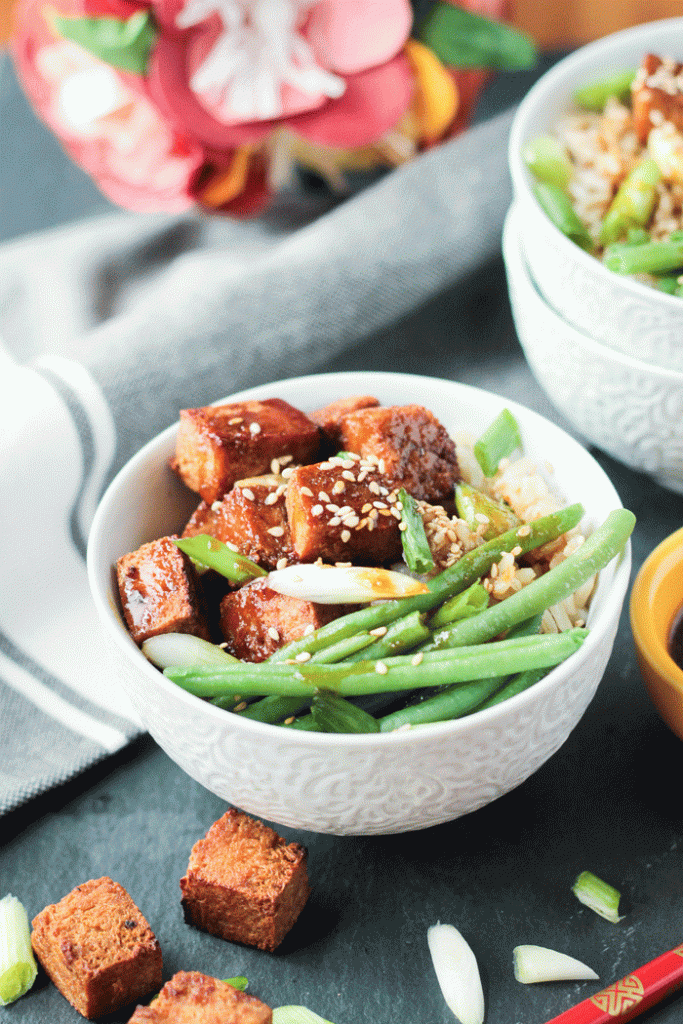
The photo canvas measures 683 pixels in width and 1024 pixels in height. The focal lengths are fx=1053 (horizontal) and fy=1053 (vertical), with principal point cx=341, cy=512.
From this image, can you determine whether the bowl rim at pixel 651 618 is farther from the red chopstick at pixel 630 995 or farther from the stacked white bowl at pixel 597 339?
the red chopstick at pixel 630 995

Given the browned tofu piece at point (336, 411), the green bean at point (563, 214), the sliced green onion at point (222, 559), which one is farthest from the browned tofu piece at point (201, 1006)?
the green bean at point (563, 214)

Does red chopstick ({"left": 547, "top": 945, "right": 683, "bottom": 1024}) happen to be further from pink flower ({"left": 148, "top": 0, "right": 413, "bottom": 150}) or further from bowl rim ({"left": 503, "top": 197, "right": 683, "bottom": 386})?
pink flower ({"left": 148, "top": 0, "right": 413, "bottom": 150})

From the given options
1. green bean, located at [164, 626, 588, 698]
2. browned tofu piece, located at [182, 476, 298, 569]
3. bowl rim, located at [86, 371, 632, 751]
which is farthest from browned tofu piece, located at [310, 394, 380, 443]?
green bean, located at [164, 626, 588, 698]

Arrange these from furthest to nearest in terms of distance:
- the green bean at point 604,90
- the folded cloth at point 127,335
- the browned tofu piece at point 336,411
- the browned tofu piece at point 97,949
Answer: the green bean at point 604,90
the folded cloth at point 127,335
the browned tofu piece at point 336,411
the browned tofu piece at point 97,949

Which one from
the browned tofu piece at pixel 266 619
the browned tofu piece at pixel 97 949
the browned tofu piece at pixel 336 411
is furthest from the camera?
the browned tofu piece at pixel 336 411

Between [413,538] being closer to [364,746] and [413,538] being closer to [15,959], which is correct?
[364,746]

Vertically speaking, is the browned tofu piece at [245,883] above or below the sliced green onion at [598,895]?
above

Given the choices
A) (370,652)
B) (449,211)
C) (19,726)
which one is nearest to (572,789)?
(370,652)
